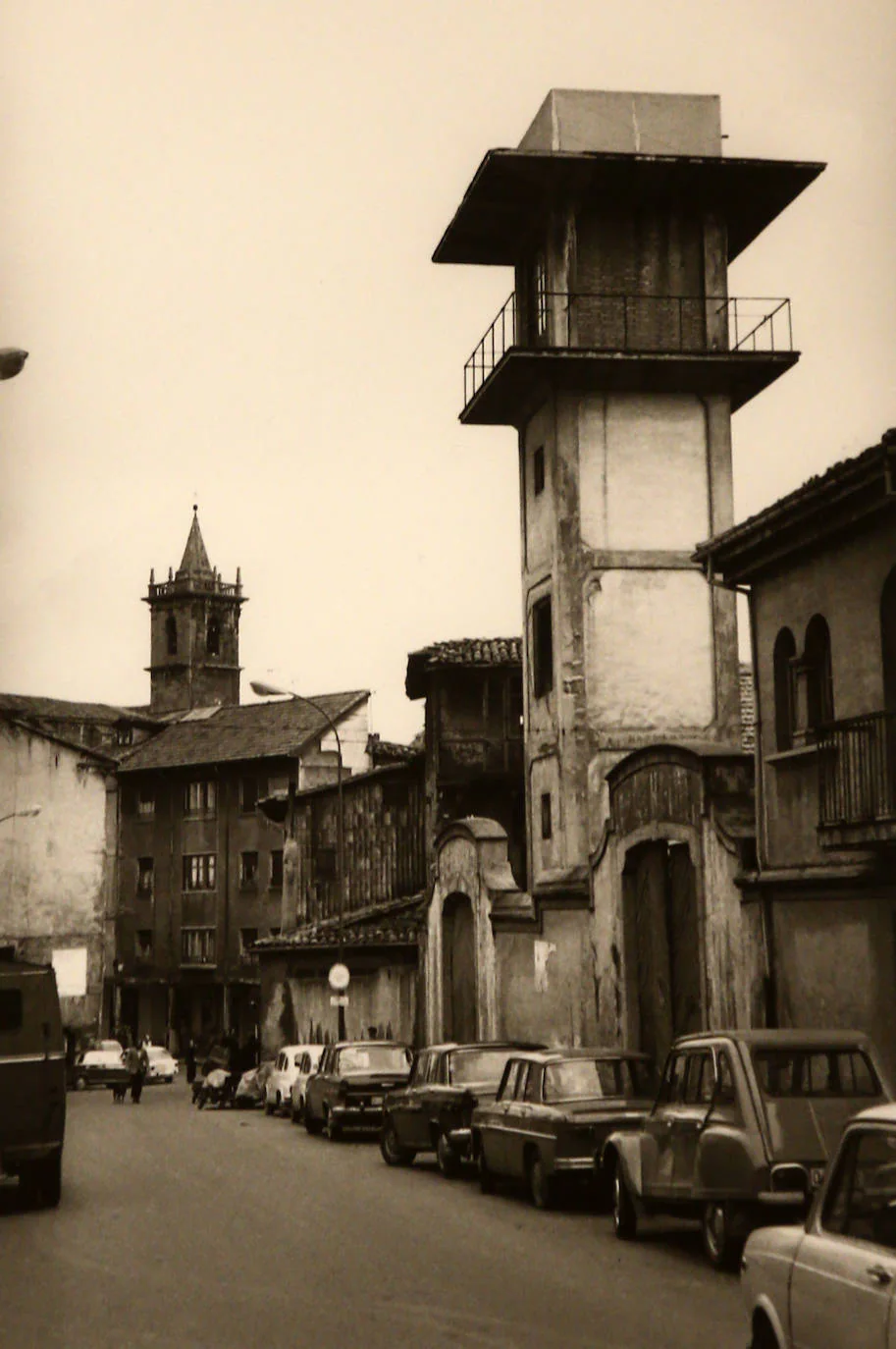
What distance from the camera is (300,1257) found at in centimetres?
1393

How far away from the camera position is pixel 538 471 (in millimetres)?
33406

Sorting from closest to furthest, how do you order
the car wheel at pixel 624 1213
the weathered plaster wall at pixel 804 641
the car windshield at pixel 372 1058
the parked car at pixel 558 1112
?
the car wheel at pixel 624 1213, the parked car at pixel 558 1112, the weathered plaster wall at pixel 804 641, the car windshield at pixel 372 1058

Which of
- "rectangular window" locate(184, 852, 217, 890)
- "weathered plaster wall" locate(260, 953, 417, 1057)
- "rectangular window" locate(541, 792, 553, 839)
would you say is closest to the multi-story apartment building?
"rectangular window" locate(541, 792, 553, 839)

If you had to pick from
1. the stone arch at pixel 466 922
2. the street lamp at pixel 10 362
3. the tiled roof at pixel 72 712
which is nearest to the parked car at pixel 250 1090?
the stone arch at pixel 466 922

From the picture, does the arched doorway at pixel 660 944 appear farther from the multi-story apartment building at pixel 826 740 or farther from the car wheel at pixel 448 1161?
the car wheel at pixel 448 1161

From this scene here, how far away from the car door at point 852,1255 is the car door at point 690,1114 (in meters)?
6.37

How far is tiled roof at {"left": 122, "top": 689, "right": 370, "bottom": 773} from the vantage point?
76812 millimetres

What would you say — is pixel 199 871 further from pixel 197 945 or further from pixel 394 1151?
pixel 394 1151

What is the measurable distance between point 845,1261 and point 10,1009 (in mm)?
13057

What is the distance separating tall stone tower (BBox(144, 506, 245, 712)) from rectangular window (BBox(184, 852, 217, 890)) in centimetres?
4582

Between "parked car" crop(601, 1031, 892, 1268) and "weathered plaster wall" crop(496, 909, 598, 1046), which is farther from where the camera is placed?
"weathered plaster wall" crop(496, 909, 598, 1046)

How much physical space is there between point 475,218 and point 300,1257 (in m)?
22.9

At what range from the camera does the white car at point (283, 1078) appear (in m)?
38.0

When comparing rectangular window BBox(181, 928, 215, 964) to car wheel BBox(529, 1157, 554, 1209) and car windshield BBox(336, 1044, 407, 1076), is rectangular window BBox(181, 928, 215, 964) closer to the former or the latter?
car windshield BBox(336, 1044, 407, 1076)
